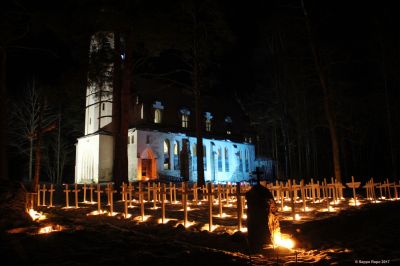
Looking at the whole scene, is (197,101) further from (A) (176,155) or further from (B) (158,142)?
(A) (176,155)

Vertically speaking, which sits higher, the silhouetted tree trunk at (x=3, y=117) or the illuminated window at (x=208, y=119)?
the illuminated window at (x=208, y=119)

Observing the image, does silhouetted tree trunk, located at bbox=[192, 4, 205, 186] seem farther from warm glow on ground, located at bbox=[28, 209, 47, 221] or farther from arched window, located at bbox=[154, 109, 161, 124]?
arched window, located at bbox=[154, 109, 161, 124]

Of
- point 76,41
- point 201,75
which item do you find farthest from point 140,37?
point 201,75

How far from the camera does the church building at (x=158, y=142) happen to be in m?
35.7

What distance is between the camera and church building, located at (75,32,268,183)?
117 feet

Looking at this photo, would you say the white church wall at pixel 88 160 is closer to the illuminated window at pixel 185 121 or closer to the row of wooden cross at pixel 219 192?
the illuminated window at pixel 185 121

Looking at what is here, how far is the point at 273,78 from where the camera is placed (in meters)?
37.3

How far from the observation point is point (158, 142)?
3706 cm

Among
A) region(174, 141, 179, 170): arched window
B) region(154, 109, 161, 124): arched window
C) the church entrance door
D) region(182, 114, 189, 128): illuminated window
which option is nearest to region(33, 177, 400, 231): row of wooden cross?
the church entrance door

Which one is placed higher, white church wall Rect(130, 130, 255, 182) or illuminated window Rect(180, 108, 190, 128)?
illuminated window Rect(180, 108, 190, 128)

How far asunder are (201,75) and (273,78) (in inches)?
641

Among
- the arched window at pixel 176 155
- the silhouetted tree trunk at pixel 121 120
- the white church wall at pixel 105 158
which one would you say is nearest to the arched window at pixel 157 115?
the arched window at pixel 176 155

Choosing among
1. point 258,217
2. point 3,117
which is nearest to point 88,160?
point 3,117

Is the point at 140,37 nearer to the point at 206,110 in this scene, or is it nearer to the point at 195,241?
the point at 195,241
